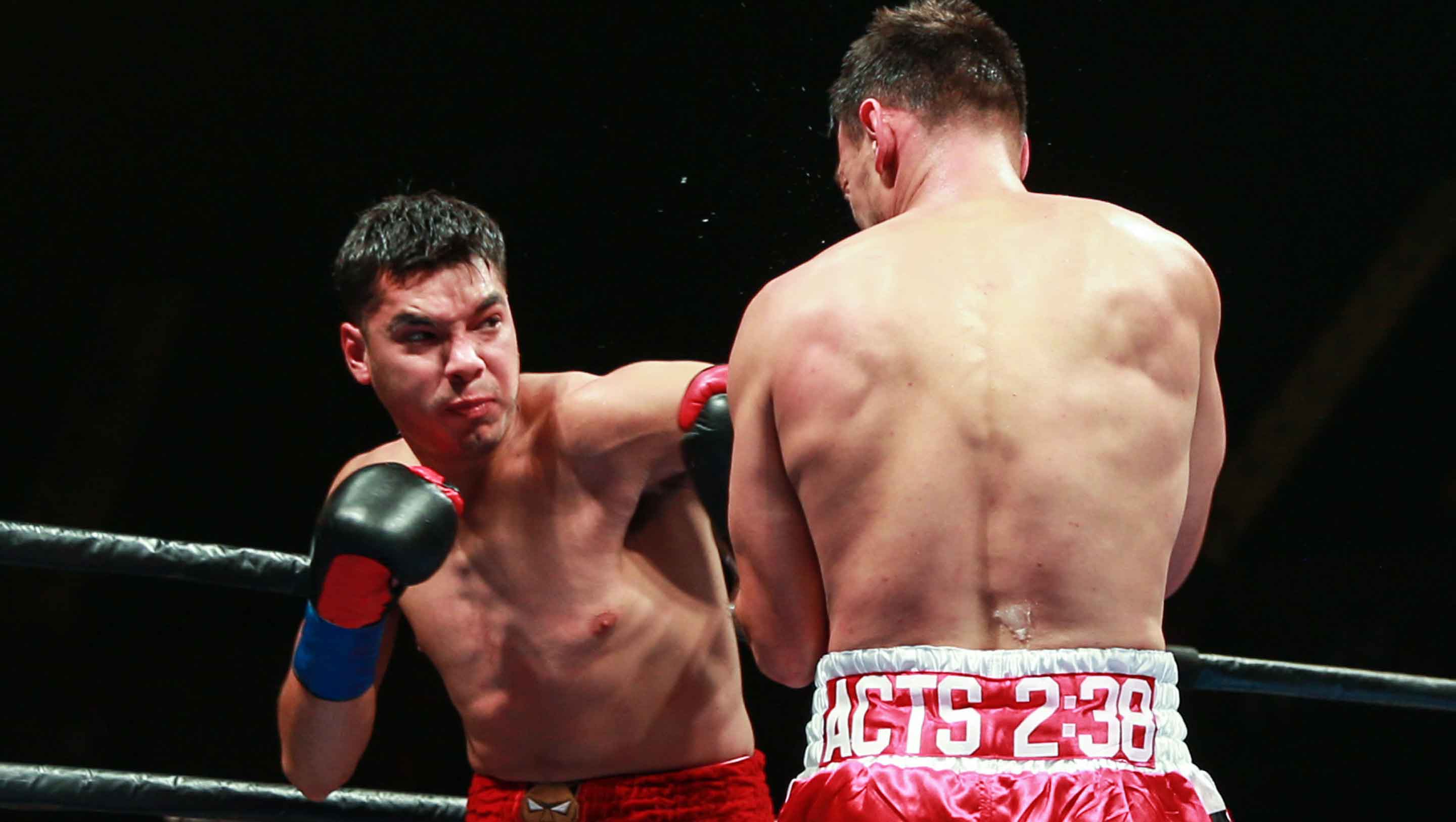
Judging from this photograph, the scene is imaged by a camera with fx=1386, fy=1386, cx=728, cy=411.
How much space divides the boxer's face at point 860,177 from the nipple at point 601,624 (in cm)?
73

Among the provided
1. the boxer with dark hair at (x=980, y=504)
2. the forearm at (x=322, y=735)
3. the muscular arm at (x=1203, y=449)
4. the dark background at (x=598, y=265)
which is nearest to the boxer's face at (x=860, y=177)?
the boxer with dark hair at (x=980, y=504)

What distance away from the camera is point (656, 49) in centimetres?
397

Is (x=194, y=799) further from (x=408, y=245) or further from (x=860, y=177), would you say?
(x=860, y=177)

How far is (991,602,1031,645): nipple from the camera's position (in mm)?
1212

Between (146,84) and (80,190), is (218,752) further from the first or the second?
(146,84)

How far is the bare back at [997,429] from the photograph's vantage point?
1217 mm

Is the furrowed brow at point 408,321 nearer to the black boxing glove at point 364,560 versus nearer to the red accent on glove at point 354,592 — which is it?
the black boxing glove at point 364,560

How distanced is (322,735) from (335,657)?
14cm

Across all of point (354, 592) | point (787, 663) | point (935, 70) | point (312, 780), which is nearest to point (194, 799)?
point (312, 780)

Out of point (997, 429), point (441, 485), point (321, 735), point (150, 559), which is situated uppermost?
point (997, 429)

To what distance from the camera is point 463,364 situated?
6.57ft

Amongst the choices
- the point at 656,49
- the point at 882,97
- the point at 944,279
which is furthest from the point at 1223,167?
the point at 944,279

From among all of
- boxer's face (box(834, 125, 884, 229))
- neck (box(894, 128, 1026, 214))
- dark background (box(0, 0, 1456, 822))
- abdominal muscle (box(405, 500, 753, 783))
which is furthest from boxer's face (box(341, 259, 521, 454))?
dark background (box(0, 0, 1456, 822))

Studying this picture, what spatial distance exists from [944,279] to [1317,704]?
145 inches
